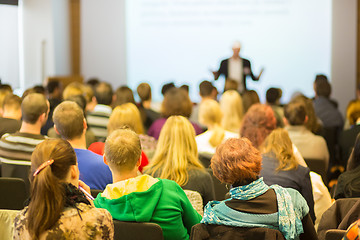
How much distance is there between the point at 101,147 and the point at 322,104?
3781 millimetres

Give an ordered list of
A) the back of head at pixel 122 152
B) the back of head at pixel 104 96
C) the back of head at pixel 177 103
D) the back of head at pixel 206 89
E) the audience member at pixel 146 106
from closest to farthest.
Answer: the back of head at pixel 122 152 < the back of head at pixel 177 103 < the audience member at pixel 146 106 < the back of head at pixel 104 96 < the back of head at pixel 206 89

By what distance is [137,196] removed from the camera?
2561 millimetres

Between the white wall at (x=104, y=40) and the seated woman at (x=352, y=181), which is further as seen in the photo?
the white wall at (x=104, y=40)

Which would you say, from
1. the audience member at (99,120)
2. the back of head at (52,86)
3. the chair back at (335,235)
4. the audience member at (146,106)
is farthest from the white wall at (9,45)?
the chair back at (335,235)

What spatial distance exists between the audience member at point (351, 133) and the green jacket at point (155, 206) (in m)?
3.17

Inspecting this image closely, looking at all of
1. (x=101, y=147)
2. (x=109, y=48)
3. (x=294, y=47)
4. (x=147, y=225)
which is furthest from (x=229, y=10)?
(x=147, y=225)

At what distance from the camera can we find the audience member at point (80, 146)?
11.2 feet

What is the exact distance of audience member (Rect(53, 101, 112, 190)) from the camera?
134 inches

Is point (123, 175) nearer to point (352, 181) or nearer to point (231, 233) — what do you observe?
point (231, 233)

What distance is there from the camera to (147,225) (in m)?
2.46

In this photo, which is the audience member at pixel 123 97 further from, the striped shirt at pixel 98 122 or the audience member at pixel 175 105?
the audience member at pixel 175 105

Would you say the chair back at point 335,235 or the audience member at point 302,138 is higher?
the audience member at point 302,138

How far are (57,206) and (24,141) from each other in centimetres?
194

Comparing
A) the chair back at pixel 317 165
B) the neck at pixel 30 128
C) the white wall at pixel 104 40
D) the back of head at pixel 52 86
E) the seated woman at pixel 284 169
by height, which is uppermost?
the white wall at pixel 104 40
